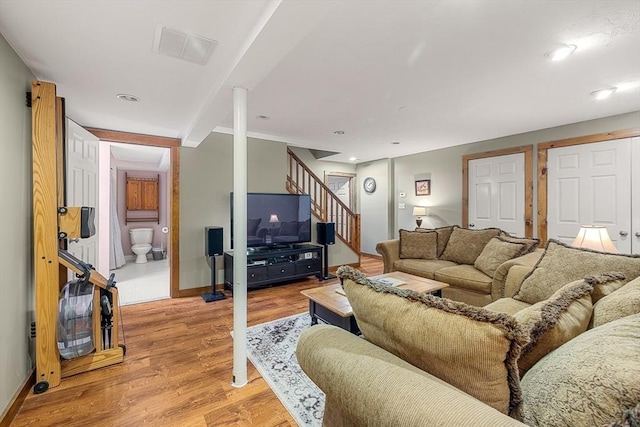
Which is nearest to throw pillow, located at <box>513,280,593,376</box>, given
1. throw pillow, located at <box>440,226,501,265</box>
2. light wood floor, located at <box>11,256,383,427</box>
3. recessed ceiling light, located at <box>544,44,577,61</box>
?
light wood floor, located at <box>11,256,383,427</box>

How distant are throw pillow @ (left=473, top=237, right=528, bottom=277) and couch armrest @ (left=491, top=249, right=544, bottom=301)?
0.13m

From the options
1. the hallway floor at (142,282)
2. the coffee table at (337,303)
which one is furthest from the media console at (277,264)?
the coffee table at (337,303)

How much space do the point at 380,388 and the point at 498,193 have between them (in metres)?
4.61

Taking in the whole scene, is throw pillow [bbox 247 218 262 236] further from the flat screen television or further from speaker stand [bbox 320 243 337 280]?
speaker stand [bbox 320 243 337 280]

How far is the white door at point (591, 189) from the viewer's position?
3.36 m

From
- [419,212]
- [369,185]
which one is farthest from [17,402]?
[369,185]

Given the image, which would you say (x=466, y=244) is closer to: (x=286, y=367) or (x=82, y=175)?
(x=286, y=367)

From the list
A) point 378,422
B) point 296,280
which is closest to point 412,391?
point 378,422

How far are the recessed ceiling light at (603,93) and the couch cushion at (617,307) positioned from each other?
93.6 inches

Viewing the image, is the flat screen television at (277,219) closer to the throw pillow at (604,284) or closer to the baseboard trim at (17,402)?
the baseboard trim at (17,402)

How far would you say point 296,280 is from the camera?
4.50 meters

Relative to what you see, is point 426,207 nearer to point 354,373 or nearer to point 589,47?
point 589,47

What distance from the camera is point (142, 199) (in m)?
6.40

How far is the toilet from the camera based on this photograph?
5938 mm
